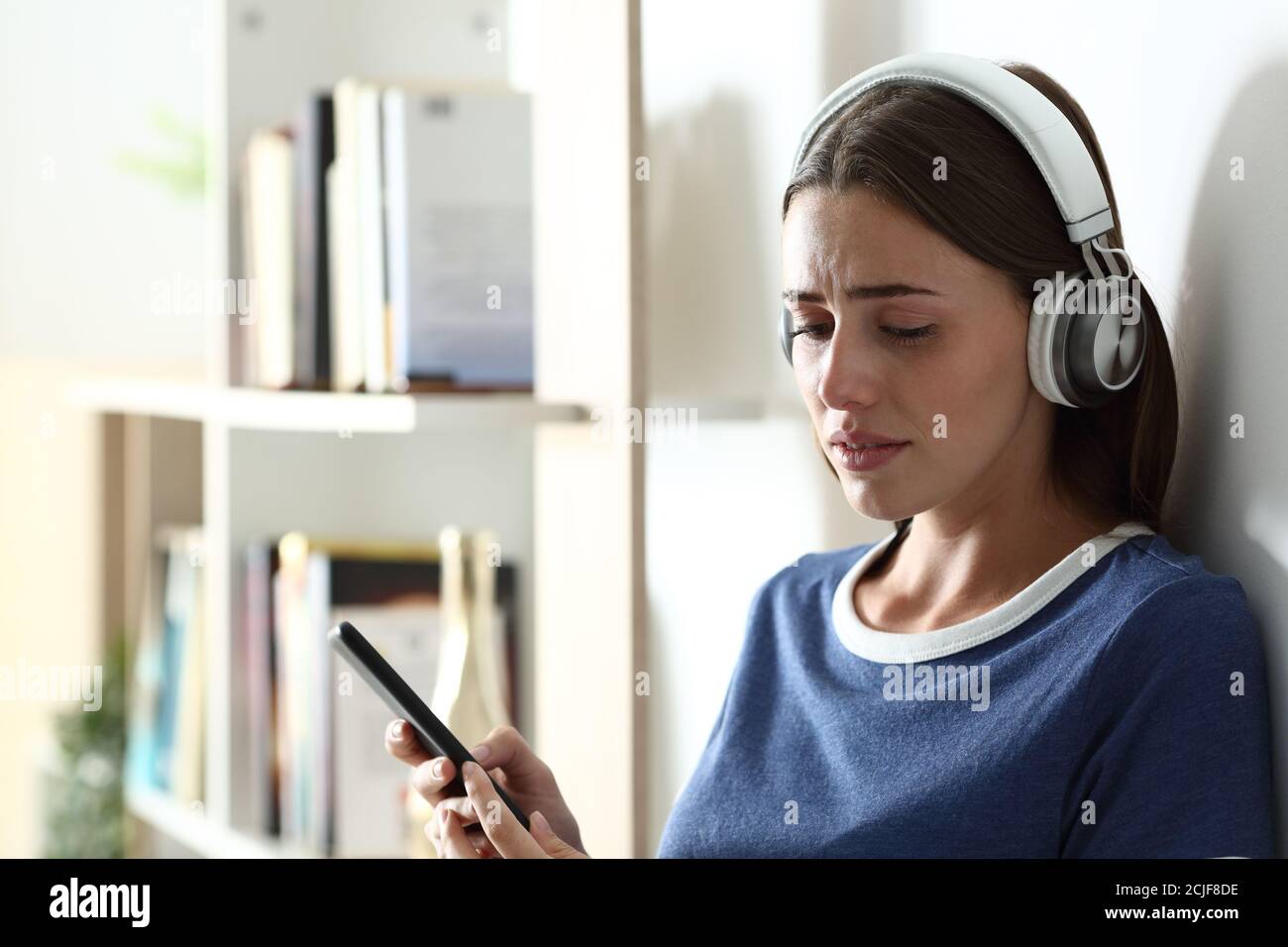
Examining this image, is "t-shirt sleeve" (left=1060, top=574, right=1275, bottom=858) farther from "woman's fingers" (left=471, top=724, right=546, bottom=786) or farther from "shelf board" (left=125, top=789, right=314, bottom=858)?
"shelf board" (left=125, top=789, right=314, bottom=858)

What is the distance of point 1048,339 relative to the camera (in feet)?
2.16

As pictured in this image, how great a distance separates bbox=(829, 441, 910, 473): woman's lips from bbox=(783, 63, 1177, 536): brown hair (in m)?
0.09

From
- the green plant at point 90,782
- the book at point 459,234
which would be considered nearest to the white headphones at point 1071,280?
the book at point 459,234

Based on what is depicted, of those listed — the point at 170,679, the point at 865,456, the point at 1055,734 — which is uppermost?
the point at 865,456

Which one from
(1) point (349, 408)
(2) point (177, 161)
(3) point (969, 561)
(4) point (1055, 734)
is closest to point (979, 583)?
(3) point (969, 561)

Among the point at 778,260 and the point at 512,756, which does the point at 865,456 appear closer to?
the point at 512,756

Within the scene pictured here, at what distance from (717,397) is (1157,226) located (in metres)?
0.50

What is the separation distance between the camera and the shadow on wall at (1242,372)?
62 centimetres

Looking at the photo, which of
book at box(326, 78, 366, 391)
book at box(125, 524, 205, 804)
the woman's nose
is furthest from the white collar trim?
book at box(125, 524, 205, 804)

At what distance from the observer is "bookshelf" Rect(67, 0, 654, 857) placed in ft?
3.58

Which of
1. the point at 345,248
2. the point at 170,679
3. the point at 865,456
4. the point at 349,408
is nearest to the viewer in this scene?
the point at 865,456

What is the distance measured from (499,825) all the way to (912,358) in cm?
31

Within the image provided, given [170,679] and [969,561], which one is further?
[170,679]

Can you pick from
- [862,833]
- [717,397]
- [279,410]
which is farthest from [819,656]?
[279,410]
